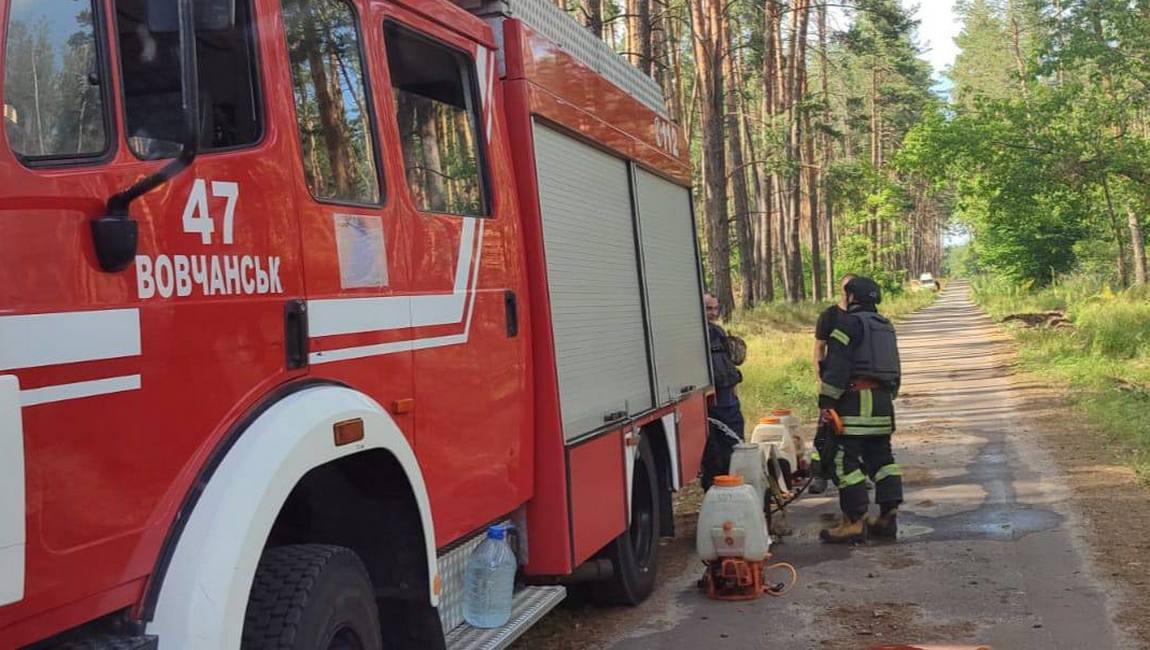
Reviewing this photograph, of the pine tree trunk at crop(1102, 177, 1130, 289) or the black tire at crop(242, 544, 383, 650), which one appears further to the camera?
the pine tree trunk at crop(1102, 177, 1130, 289)

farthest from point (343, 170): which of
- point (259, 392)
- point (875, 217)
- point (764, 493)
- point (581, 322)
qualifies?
point (875, 217)

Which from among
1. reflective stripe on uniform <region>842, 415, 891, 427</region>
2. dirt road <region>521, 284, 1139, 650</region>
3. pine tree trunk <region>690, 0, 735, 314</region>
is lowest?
dirt road <region>521, 284, 1139, 650</region>

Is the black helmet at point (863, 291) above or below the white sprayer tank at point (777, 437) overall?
above

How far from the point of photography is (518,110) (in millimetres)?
4746

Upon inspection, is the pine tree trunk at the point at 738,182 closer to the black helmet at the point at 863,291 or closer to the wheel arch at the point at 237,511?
the black helmet at the point at 863,291

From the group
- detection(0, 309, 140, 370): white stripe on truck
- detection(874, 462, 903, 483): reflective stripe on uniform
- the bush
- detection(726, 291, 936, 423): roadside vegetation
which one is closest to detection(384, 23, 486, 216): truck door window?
detection(0, 309, 140, 370): white stripe on truck

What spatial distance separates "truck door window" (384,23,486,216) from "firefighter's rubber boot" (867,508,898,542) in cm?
446

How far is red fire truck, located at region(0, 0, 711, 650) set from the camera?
88.4 inches

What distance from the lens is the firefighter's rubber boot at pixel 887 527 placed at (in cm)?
761

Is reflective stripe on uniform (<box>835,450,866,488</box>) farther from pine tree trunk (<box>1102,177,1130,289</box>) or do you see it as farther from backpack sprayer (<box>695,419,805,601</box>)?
pine tree trunk (<box>1102,177,1130,289</box>)

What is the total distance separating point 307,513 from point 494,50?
2.25m

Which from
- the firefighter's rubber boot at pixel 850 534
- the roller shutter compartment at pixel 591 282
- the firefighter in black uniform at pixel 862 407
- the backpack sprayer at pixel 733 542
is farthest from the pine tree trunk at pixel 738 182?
the roller shutter compartment at pixel 591 282

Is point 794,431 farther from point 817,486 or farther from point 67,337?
point 67,337

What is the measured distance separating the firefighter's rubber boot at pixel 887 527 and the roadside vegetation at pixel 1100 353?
2.86m
